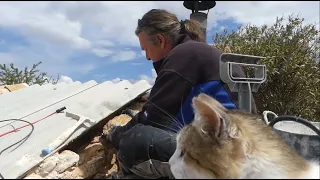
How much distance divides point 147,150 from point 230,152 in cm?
112

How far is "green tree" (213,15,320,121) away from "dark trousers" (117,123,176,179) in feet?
17.2

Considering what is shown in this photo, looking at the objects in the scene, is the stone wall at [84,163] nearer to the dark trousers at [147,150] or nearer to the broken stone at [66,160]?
the broken stone at [66,160]

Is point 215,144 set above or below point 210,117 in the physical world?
below

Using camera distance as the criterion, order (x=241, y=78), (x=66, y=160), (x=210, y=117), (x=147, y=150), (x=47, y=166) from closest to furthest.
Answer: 1. (x=210, y=117)
2. (x=147, y=150)
3. (x=241, y=78)
4. (x=47, y=166)
5. (x=66, y=160)

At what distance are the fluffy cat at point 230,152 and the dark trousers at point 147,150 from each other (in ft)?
2.84

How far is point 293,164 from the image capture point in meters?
1.78

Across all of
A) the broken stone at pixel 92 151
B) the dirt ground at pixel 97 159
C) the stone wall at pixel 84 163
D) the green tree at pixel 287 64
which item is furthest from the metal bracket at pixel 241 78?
the green tree at pixel 287 64

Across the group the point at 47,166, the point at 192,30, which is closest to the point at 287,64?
the point at 192,30

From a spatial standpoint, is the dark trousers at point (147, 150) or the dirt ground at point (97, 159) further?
the dirt ground at point (97, 159)

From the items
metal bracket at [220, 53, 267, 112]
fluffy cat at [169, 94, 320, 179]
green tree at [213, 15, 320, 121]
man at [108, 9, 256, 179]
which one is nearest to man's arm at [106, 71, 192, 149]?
man at [108, 9, 256, 179]

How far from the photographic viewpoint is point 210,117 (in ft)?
5.37

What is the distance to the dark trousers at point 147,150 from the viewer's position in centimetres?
271

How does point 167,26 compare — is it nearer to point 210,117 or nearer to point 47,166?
point 47,166

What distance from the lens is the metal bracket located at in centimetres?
275
